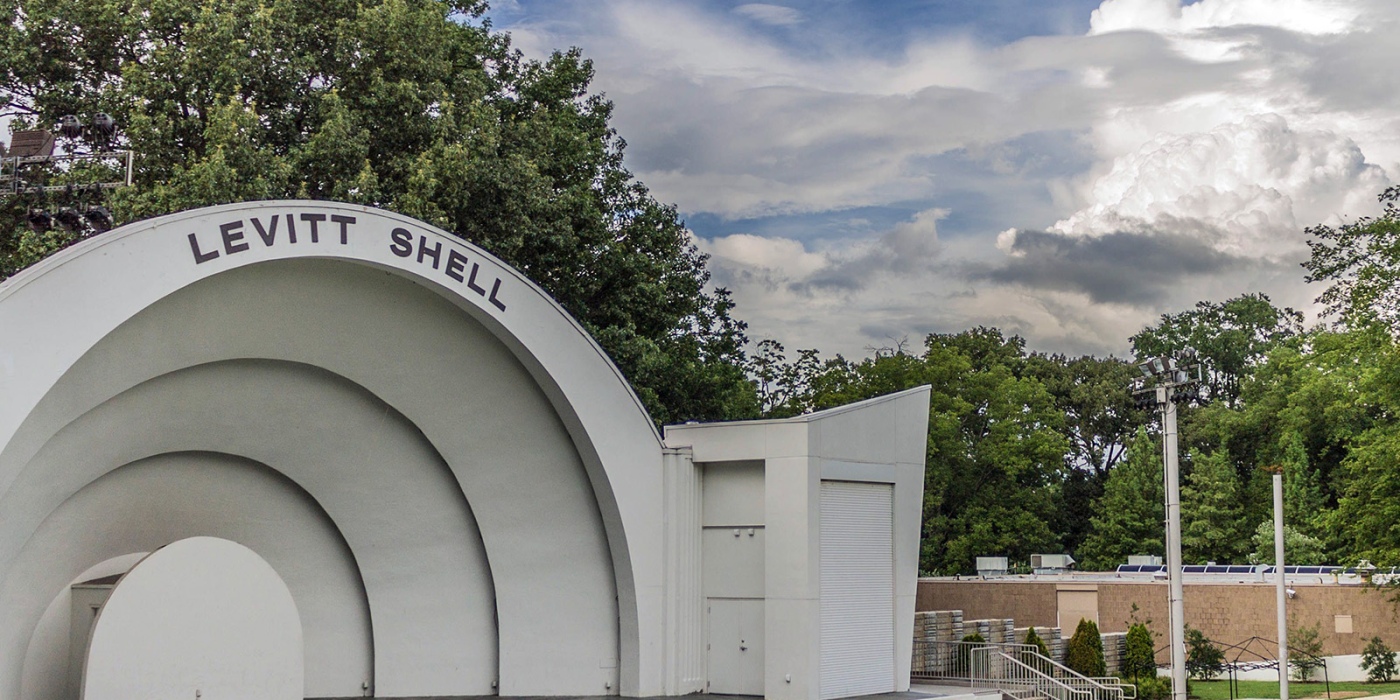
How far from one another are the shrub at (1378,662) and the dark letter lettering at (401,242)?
3342 cm

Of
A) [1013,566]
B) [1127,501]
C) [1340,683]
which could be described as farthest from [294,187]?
[1127,501]

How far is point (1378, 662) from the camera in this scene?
1465 inches

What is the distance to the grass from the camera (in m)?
33.2

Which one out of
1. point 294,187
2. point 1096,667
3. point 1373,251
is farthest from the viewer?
point 1373,251

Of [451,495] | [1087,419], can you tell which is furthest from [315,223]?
[1087,419]

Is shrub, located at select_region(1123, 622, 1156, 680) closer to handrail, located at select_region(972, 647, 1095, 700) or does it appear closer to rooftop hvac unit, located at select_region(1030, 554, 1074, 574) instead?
handrail, located at select_region(972, 647, 1095, 700)

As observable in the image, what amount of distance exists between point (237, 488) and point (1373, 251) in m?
30.5

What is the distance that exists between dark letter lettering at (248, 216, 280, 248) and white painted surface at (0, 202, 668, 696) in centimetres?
6

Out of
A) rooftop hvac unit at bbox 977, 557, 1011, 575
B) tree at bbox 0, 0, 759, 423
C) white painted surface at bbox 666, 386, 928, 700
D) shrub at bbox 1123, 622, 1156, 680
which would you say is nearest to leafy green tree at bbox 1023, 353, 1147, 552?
rooftop hvac unit at bbox 977, 557, 1011, 575

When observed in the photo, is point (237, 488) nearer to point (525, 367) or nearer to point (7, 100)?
point (525, 367)

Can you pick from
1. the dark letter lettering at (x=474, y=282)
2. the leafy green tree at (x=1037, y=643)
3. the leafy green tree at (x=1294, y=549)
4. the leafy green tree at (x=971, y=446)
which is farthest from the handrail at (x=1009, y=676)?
the leafy green tree at (x=1294, y=549)

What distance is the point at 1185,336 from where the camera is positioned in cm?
7812

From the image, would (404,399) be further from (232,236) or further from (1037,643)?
(1037,643)

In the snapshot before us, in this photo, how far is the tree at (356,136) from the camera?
25.2 meters
